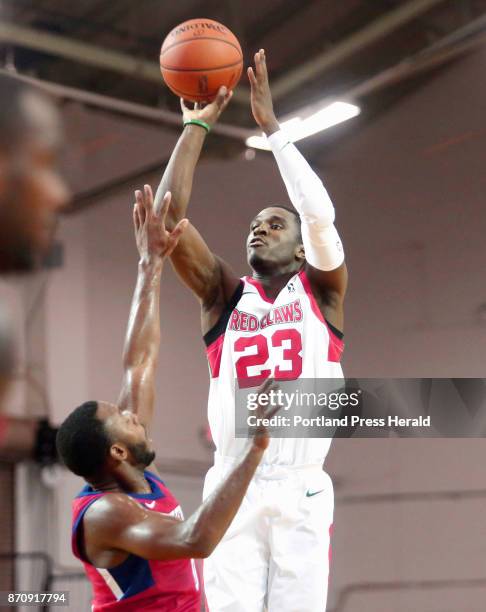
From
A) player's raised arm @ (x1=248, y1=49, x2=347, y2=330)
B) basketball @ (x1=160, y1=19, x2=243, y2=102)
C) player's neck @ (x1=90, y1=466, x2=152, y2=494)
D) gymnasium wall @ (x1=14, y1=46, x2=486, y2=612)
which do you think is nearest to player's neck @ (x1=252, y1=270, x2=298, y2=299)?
player's raised arm @ (x1=248, y1=49, x2=347, y2=330)

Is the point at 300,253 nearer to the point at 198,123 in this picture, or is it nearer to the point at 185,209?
the point at 185,209

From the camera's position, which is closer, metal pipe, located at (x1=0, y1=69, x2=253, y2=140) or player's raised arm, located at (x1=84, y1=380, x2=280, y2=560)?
player's raised arm, located at (x1=84, y1=380, x2=280, y2=560)

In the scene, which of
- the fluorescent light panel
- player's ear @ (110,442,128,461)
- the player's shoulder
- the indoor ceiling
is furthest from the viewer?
the fluorescent light panel

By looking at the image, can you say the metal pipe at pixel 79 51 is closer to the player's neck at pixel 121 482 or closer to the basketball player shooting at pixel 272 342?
the basketball player shooting at pixel 272 342

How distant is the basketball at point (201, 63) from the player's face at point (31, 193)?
16.6 feet

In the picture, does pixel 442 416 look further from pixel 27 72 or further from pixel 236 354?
pixel 27 72

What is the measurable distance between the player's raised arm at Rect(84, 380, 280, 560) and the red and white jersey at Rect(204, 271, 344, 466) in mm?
951

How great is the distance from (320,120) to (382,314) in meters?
1.83

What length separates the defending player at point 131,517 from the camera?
2078mm

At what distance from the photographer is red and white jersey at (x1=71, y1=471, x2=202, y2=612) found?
2.35 metres

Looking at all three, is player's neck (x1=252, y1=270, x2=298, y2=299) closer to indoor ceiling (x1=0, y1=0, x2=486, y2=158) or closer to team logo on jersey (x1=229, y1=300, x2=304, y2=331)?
team logo on jersey (x1=229, y1=300, x2=304, y2=331)

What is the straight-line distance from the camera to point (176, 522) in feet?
7.29

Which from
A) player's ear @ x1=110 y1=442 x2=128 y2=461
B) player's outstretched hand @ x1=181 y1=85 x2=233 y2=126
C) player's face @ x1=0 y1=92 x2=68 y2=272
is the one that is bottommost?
player's ear @ x1=110 y1=442 x2=128 y2=461

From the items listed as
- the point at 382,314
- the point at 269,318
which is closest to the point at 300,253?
the point at 269,318
